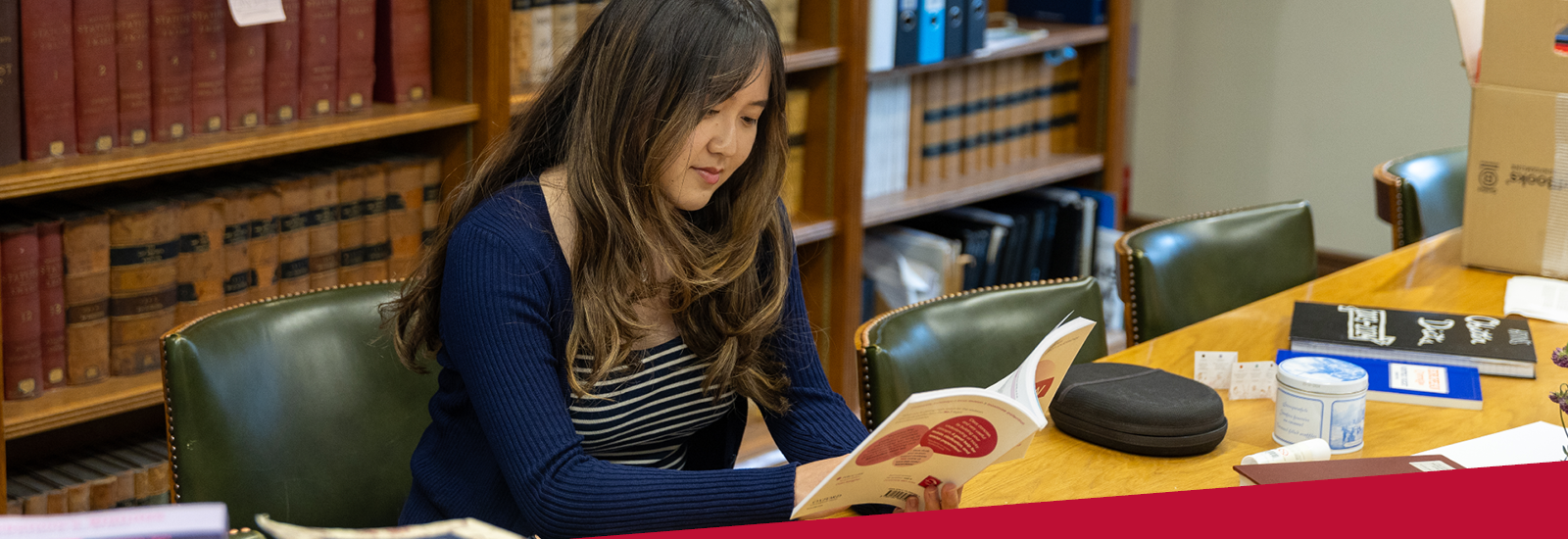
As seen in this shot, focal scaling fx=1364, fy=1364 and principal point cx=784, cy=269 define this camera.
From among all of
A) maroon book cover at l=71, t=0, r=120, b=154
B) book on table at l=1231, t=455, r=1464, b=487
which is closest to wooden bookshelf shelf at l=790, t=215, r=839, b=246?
maroon book cover at l=71, t=0, r=120, b=154

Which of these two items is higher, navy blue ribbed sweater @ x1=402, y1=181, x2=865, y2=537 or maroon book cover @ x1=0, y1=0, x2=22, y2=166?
maroon book cover @ x1=0, y1=0, x2=22, y2=166

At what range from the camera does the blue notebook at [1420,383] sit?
1607mm

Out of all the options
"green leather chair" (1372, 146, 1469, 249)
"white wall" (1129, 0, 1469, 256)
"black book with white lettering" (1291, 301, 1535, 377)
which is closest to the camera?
"black book with white lettering" (1291, 301, 1535, 377)

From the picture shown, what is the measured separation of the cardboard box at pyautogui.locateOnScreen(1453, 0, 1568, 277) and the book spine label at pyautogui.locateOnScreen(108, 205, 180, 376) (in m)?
2.03

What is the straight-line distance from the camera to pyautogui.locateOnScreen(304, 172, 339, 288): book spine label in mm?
2217

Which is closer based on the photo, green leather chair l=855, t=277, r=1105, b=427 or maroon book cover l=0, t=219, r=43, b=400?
green leather chair l=855, t=277, r=1105, b=427

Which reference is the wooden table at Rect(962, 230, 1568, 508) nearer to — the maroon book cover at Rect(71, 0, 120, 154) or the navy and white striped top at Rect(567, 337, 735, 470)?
the navy and white striped top at Rect(567, 337, 735, 470)

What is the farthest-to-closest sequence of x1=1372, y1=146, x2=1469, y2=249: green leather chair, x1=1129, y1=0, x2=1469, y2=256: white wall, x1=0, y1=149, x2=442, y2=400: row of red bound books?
x1=1129, y1=0, x2=1469, y2=256: white wall
x1=1372, y1=146, x2=1469, y2=249: green leather chair
x1=0, y1=149, x2=442, y2=400: row of red bound books

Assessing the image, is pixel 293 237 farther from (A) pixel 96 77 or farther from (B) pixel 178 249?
(A) pixel 96 77

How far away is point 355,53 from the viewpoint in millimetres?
2225

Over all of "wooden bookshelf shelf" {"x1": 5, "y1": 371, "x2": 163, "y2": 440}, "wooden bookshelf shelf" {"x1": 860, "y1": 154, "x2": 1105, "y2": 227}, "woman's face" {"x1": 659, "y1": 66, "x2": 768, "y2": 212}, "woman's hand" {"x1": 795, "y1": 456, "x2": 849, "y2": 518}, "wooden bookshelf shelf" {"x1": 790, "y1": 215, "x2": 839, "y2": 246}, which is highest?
"woman's face" {"x1": 659, "y1": 66, "x2": 768, "y2": 212}

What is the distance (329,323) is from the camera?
1.55 metres

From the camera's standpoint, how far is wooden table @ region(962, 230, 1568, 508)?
1380mm

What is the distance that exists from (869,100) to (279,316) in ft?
5.81
